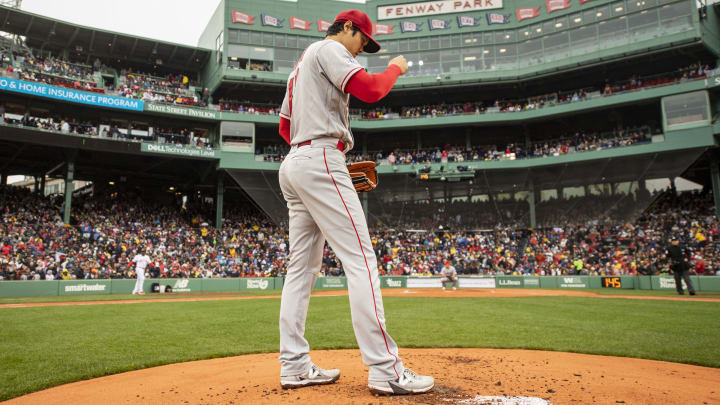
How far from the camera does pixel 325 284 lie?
25.1 m

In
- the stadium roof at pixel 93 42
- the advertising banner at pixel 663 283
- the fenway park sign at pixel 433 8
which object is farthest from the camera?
the fenway park sign at pixel 433 8

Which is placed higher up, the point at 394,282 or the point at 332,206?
the point at 332,206

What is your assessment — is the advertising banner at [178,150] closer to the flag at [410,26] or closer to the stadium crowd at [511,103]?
the stadium crowd at [511,103]

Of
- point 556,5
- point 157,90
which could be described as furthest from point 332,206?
point 556,5

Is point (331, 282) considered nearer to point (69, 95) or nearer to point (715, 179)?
point (69, 95)

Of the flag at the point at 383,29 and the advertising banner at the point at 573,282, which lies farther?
the flag at the point at 383,29

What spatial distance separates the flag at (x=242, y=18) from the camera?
34.9 m

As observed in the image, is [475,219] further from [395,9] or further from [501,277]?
[395,9]

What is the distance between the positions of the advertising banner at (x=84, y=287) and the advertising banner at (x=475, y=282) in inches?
687

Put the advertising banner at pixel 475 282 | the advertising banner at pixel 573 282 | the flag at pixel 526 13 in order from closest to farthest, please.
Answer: the advertising banner at pixel 573 282 < the advertising banner at pixel 475 282 < the flag at pixel 526 13

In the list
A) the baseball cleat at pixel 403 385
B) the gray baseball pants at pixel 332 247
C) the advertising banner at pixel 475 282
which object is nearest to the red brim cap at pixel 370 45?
the gray baseball pants at pixel 332 247

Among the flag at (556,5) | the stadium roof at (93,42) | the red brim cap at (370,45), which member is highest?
the flag at (556,5)

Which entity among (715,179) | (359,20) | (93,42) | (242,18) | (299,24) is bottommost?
(359,20)

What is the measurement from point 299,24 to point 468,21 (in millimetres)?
13588
